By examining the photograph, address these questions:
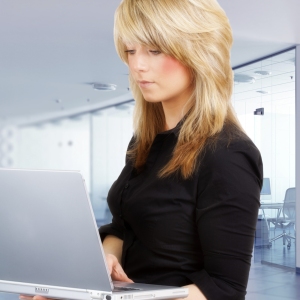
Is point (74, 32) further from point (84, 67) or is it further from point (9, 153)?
point (9, 153)

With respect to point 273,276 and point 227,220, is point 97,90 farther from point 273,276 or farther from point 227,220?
point 227,220

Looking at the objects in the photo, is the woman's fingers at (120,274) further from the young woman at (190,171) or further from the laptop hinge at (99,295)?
the laptop hinge at (99,295)

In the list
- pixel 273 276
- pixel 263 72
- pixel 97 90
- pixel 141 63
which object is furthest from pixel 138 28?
pixel 97 90

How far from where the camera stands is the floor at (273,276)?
521 centimetres

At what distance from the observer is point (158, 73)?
46.8 inches

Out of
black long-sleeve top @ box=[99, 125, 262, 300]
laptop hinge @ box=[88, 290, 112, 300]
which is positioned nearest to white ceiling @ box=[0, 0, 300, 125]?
black long-sleeve top @ box=[99, 125, 262, 300]

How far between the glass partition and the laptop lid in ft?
19.3

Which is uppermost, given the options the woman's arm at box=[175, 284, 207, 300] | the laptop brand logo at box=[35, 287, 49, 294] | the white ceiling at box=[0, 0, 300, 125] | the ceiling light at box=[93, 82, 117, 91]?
the white ceiling at box=[0, 0, 300, 125]

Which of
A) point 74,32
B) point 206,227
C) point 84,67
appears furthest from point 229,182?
point 84,67

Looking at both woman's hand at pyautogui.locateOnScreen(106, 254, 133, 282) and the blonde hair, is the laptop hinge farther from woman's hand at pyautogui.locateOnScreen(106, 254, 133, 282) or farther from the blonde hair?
the blonde hair

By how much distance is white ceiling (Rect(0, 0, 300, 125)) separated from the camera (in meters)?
5.15

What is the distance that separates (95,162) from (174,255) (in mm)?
9959

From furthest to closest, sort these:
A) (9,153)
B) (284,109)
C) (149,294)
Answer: (9,153)
(284,109)
(149,294)

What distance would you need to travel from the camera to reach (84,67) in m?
8.20
